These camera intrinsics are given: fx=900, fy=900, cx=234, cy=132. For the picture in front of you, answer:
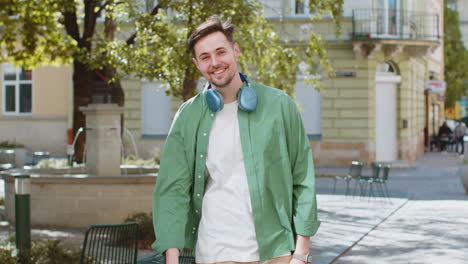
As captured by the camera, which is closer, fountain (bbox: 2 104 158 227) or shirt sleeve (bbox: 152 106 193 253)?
shirt sleeve (bbox: 152 106 193 253)

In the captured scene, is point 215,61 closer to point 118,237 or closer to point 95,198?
point 118,237

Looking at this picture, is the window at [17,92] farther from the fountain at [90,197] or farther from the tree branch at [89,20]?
the fountain at [90,197]

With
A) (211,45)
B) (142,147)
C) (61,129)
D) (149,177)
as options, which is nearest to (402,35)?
(142,147)

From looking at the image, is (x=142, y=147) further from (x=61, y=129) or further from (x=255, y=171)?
(x=255, y=171)

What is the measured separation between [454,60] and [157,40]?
1934 inches

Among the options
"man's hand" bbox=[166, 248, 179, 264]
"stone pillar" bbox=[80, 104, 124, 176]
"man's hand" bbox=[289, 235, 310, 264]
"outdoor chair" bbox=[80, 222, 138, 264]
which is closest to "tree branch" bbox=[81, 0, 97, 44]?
"stone pillar" bbox=[80, 104, 124, 176]

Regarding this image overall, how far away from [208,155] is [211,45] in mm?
466

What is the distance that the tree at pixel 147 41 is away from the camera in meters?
15.1

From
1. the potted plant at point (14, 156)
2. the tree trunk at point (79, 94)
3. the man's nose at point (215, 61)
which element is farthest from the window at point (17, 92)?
the man's nose at point (215, 61)

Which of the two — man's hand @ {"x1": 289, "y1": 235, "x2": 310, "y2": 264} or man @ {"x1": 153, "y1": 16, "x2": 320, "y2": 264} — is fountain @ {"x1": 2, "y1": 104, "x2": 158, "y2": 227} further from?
man's hand @ {"x1": 289, "y1": 235, "x2": 310, "y2": 264}

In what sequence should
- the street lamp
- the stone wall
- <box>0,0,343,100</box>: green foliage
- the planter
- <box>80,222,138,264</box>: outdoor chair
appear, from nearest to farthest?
<box>80,222,138,264</box>: outdoor chair
the street lamp
the stone wall
<box>0,0,343,100</box>: green foliage
the planter

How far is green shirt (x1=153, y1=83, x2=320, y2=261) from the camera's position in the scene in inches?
147

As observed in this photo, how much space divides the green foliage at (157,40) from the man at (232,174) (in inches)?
412

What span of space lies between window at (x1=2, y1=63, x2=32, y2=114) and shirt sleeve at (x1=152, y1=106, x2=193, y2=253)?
31671 mm
